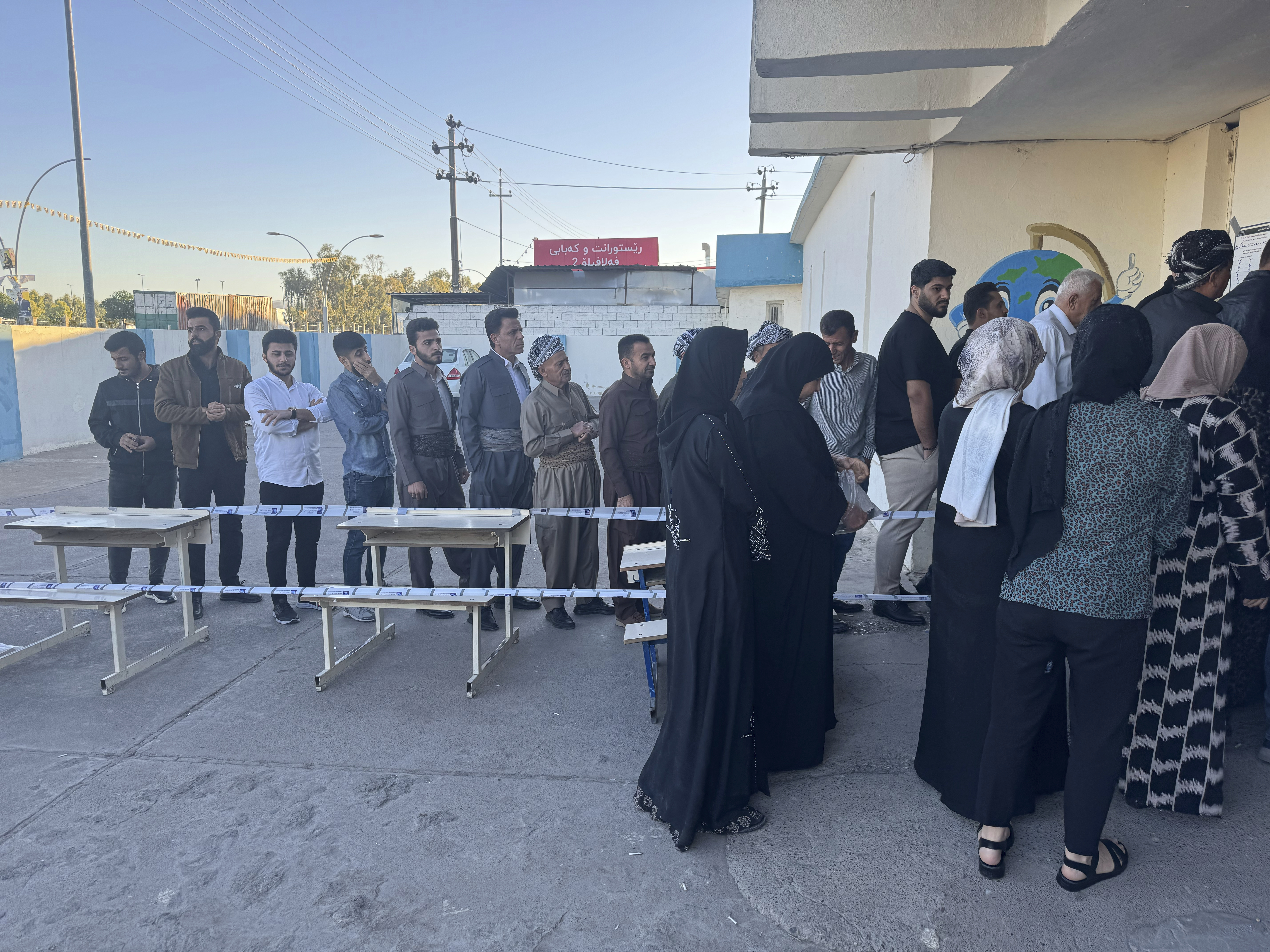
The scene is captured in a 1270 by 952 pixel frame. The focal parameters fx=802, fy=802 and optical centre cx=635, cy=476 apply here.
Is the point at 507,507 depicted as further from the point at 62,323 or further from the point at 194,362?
the point at 62,323

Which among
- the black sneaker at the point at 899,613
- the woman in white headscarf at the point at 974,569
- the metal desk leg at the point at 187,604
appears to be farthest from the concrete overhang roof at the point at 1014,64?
the metal desk leg at the point at 187,604

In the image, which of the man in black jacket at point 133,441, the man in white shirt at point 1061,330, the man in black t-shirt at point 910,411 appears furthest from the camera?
the man in black jacket at point 133,441

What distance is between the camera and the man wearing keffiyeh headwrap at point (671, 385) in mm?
3250

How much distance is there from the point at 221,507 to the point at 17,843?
2490 millimetres

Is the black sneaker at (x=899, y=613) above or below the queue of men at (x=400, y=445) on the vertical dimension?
below

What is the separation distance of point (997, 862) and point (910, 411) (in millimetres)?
2785

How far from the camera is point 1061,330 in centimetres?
411

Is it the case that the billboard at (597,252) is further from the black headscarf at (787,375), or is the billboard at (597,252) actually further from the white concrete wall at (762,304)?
the black headscarf at (787,375)

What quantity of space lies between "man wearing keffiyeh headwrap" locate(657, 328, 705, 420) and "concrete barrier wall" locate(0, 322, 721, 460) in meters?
0.30

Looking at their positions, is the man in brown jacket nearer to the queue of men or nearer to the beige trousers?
the queue of men

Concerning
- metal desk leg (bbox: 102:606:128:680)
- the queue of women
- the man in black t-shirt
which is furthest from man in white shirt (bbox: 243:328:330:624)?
the man in black t-shirt

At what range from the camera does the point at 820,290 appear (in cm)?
1358

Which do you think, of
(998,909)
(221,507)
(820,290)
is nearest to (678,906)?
(998,909)

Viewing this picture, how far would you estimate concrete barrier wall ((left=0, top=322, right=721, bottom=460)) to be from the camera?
13.2 metres
